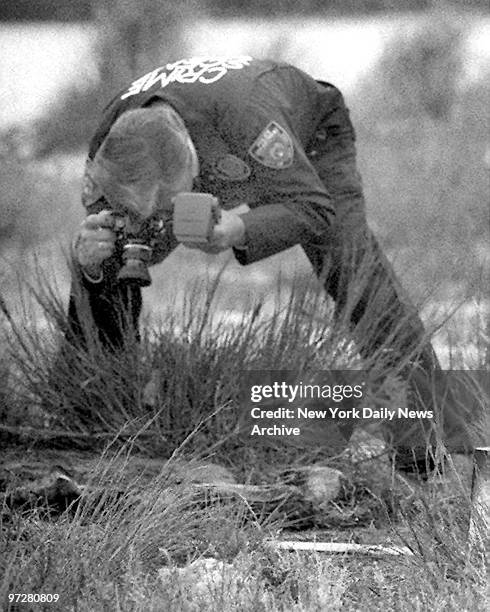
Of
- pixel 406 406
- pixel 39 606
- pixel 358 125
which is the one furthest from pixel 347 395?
pixel 39 606

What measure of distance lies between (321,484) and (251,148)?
1146 mm

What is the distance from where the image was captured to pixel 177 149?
5551mm

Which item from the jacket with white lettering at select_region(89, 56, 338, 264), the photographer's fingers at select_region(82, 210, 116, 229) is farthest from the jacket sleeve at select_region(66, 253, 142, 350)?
the jacket with white lettering at select_region(89, 56, 338, 264)

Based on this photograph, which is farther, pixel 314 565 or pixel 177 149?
pixel 177 149

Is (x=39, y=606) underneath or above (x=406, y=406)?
underneath

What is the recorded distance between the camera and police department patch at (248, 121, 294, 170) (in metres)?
5.54

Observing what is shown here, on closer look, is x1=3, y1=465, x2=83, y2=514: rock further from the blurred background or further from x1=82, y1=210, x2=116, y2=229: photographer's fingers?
x1=82, y1=210, x2=116, y2=229: photographer's fingers

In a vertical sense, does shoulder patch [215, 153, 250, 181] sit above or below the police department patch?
below

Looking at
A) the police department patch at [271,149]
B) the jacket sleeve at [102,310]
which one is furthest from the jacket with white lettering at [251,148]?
the jacket sleeve at [102,310]

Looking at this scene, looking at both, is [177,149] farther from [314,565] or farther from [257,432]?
[314,565]

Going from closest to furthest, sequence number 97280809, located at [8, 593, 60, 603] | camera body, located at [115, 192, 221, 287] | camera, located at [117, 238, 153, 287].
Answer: number 97280809, located at [8, 593, 60, 603]
camera body, located at [115, 192, 221, 287]
camera, located at [117, 238, 153, 287]

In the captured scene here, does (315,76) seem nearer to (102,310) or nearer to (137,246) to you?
(137,246)

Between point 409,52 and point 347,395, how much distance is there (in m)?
1.21

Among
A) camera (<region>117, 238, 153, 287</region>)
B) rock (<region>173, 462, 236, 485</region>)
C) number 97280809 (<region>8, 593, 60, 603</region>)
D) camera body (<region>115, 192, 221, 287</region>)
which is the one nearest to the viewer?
number 97280809 (<region>8, 593, 60, 603</region>)
